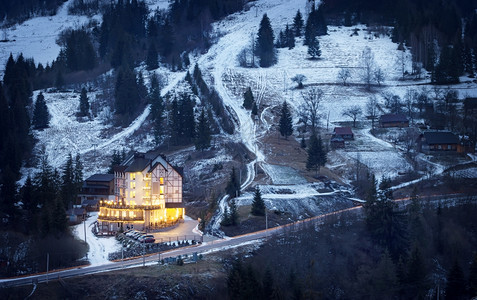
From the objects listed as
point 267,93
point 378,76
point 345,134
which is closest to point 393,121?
point 345,134

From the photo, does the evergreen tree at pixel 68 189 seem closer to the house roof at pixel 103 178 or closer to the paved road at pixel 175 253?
the house roof at pixel 103 178

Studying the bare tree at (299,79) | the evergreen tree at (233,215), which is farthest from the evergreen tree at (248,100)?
the evergreen tree at (233,215)

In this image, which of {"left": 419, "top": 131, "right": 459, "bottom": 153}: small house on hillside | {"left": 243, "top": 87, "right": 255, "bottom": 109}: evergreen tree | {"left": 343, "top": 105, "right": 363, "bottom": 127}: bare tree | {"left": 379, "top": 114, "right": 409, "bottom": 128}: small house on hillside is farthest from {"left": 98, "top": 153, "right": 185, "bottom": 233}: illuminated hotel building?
{"left": 343, "top": 105, "right": 363, "bottom": 127}: bare tree

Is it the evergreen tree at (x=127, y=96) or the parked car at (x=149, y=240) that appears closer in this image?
the parked car at (x=149, y=240)

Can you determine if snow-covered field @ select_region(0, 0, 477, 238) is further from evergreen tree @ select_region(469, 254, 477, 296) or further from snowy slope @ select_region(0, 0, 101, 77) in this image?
evergreen tree @ select_region(469, 254, 477, 296)

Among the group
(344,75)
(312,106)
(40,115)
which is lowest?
(40,115)

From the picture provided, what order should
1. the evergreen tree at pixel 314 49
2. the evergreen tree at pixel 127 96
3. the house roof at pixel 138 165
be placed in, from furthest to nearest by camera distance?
the evergreen tree at pixel 314 49
the evergreen tree at pixel 127 96
the house roof at pixel 138 165

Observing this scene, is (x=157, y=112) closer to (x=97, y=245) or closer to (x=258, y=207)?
(x=258, y=207)
